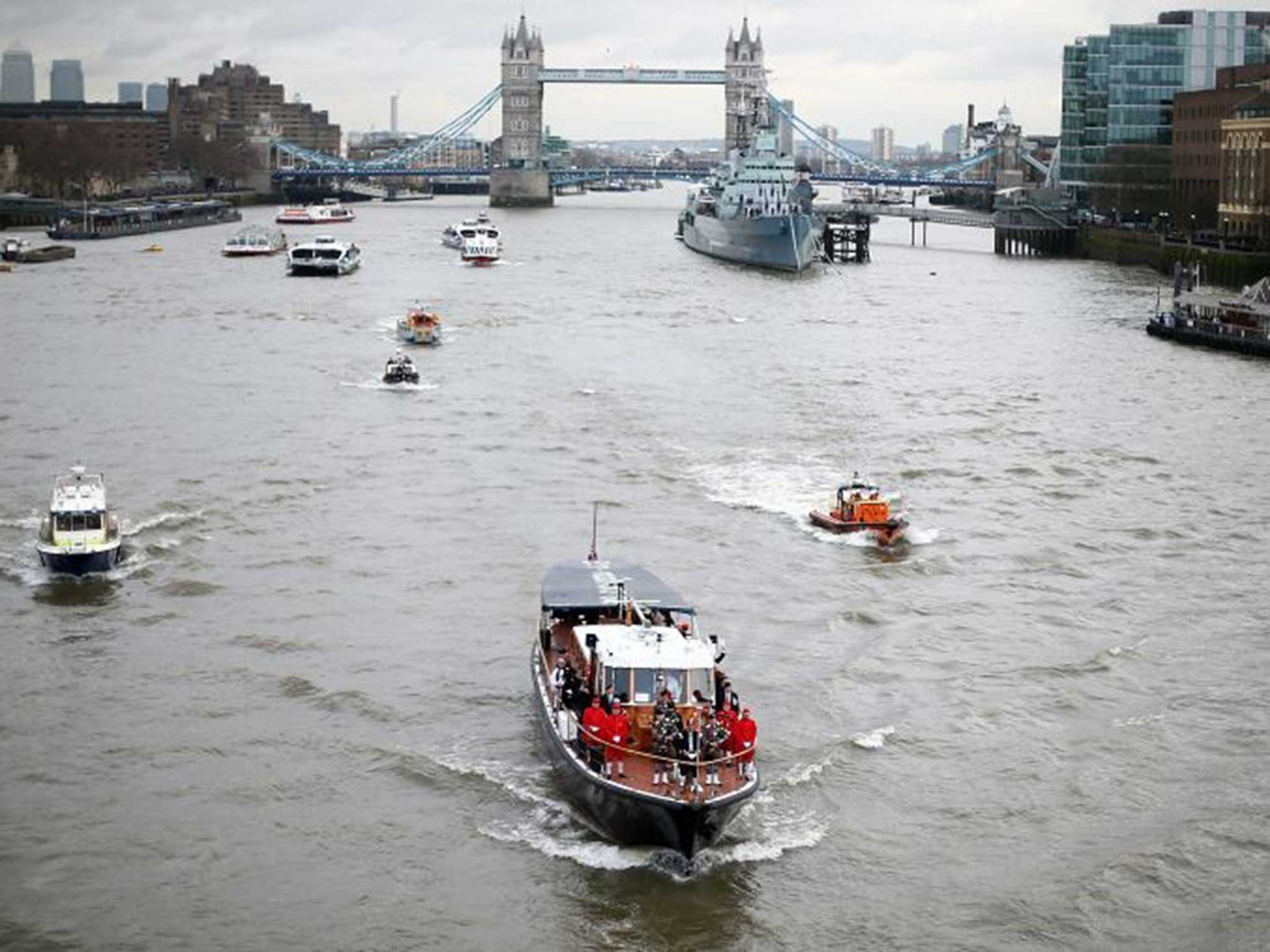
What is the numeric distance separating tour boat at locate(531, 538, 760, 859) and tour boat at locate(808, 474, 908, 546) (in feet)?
29.0

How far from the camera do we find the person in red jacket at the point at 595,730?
60.4 ft

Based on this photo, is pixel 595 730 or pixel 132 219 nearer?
pixel 595 730

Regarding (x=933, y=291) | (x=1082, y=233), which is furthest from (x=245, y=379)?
(x=1082, y=233)

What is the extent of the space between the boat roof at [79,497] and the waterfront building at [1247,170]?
214 ft

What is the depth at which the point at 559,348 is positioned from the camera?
2201 inches

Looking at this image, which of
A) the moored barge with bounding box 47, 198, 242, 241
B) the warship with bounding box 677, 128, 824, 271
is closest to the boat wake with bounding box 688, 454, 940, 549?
the warship with bounding box 677, 128, 824, 271

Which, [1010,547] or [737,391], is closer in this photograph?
[1010,547]

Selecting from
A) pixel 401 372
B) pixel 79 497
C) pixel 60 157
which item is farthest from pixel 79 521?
pixel 60 157

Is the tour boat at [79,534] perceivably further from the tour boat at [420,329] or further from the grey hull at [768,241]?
the grey hull at [768,241]

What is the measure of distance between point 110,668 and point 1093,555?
1464 cm

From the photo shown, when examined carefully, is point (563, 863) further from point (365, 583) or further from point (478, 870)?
point (365, 583)

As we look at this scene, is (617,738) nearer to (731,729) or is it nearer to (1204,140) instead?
(731,729)

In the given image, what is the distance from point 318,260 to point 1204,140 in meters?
49.1

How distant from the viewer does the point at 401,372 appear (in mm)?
46688
